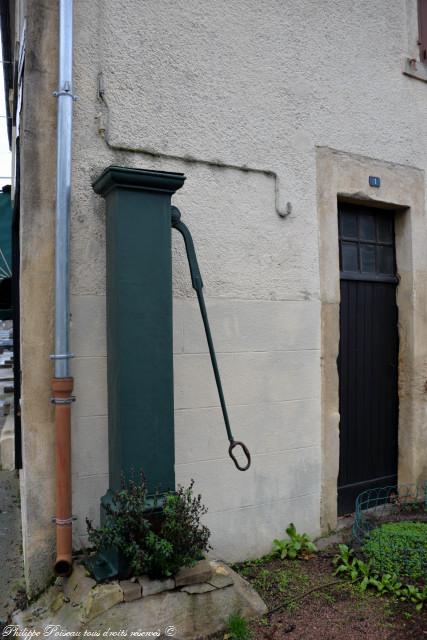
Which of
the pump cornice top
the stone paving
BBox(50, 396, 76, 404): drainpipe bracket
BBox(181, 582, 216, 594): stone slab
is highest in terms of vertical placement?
the pump cornice top

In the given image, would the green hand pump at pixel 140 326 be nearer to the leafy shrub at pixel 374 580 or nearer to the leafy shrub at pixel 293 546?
the leafy shrub at pixel 293 546

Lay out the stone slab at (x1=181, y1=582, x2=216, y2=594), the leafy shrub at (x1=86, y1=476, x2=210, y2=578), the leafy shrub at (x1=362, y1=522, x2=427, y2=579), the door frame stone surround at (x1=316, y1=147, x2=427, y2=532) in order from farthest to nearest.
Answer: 1. the door frame stone surround at (x1=316, y1=147, x2=427, y2=532)
2. the leafy shrub at (x1=362, y1=522, x2=427, y2=579)
3. the stone slab at (x1=181, y1=582, x2=216, y2=594)
4. the leafy shrub at (x1=86, y1=476, x2=210, y2=578)

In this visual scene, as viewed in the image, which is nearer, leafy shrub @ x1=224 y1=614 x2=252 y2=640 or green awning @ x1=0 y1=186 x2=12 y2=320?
leafy shrub @ x1=224 y1=614 x2=252 y2=640

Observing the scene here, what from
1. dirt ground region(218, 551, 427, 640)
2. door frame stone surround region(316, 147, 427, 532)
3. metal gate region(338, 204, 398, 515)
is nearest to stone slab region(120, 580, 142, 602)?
dirt ground region(218, 551, 427, 640)

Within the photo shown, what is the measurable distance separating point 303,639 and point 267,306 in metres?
2.14

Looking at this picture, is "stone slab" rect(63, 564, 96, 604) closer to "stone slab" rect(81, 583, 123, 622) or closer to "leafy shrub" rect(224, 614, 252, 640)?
"stone slab" rect(81, 583, 123, 622)

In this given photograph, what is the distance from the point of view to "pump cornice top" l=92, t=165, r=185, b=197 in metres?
3.07

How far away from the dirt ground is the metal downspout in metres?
1.19

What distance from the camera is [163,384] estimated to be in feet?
10.4

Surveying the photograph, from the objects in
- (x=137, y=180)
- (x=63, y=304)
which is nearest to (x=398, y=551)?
(x=63, y=304)

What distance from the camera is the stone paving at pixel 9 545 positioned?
3.31 meters

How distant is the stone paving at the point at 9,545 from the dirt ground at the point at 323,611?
142cm

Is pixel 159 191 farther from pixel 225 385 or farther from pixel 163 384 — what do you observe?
pixel 225 385

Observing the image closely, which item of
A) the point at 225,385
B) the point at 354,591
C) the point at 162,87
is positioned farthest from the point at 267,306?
the point at 354,591
